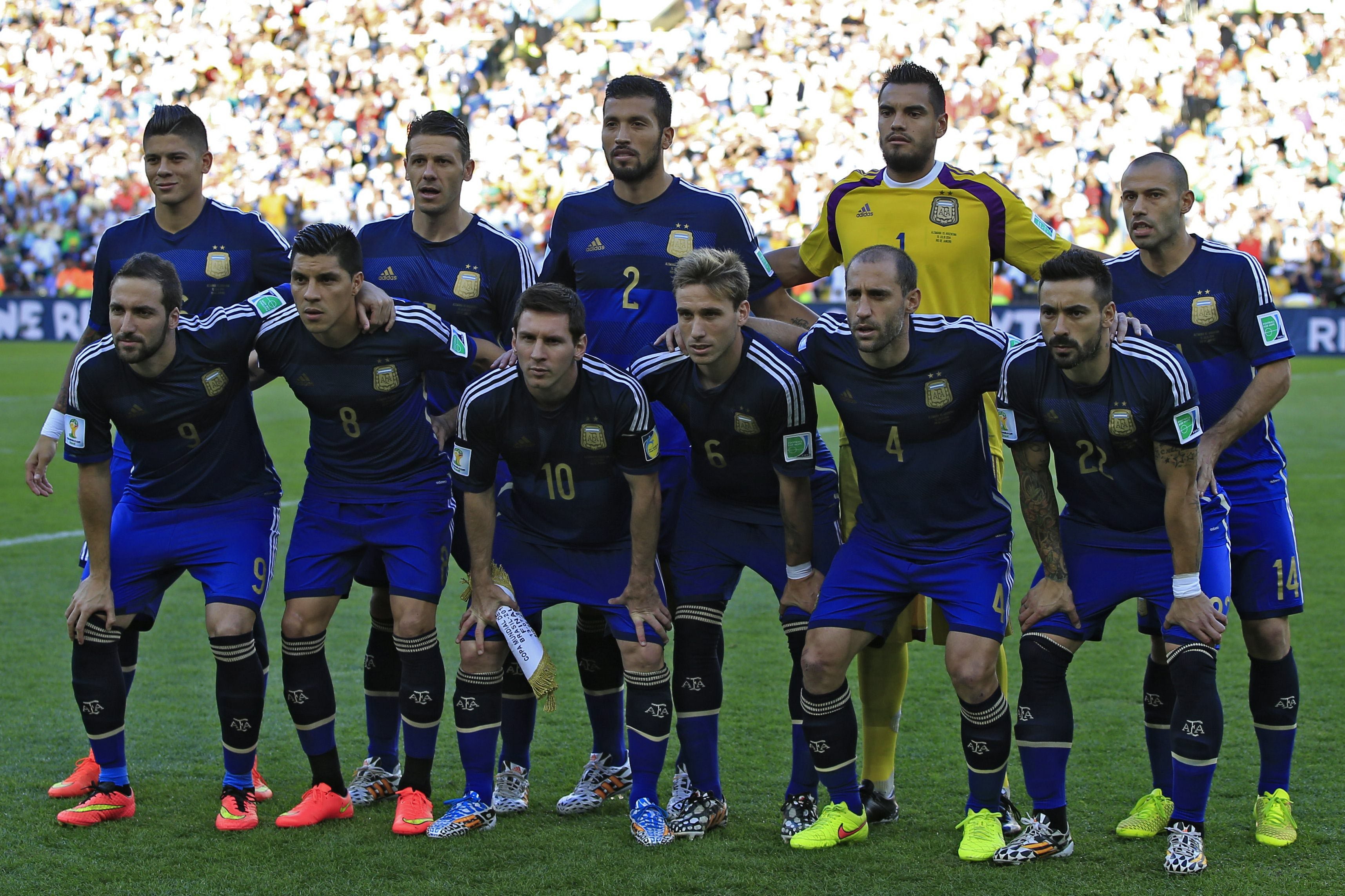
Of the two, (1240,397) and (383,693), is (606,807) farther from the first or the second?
(1240,397)

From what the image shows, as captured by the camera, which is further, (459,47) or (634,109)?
(459,47)

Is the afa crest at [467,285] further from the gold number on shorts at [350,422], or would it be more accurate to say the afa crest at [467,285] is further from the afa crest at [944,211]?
the afa crest at [944,211]

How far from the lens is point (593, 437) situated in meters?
4.80

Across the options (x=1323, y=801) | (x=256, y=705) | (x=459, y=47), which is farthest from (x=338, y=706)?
(x=459, y=47)

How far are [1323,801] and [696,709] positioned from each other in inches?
86.7

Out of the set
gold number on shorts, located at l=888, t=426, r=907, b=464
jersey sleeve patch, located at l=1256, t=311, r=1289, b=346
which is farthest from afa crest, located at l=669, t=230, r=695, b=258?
jersey sleeve patch, located at l=1256, t=311, r=1289, b=346

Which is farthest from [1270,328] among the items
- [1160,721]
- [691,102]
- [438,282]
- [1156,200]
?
[691,102]

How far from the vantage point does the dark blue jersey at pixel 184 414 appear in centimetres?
482

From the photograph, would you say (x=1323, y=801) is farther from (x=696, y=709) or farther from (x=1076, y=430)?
(x=696, y=709)

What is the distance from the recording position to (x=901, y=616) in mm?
5016

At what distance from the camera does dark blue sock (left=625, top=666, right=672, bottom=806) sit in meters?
4.75

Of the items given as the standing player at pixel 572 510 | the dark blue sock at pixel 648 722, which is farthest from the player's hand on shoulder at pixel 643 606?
the dark blue sock at pixel 648 722

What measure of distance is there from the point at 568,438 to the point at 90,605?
5.56 ft

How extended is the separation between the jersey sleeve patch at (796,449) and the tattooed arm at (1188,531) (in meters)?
1.12
